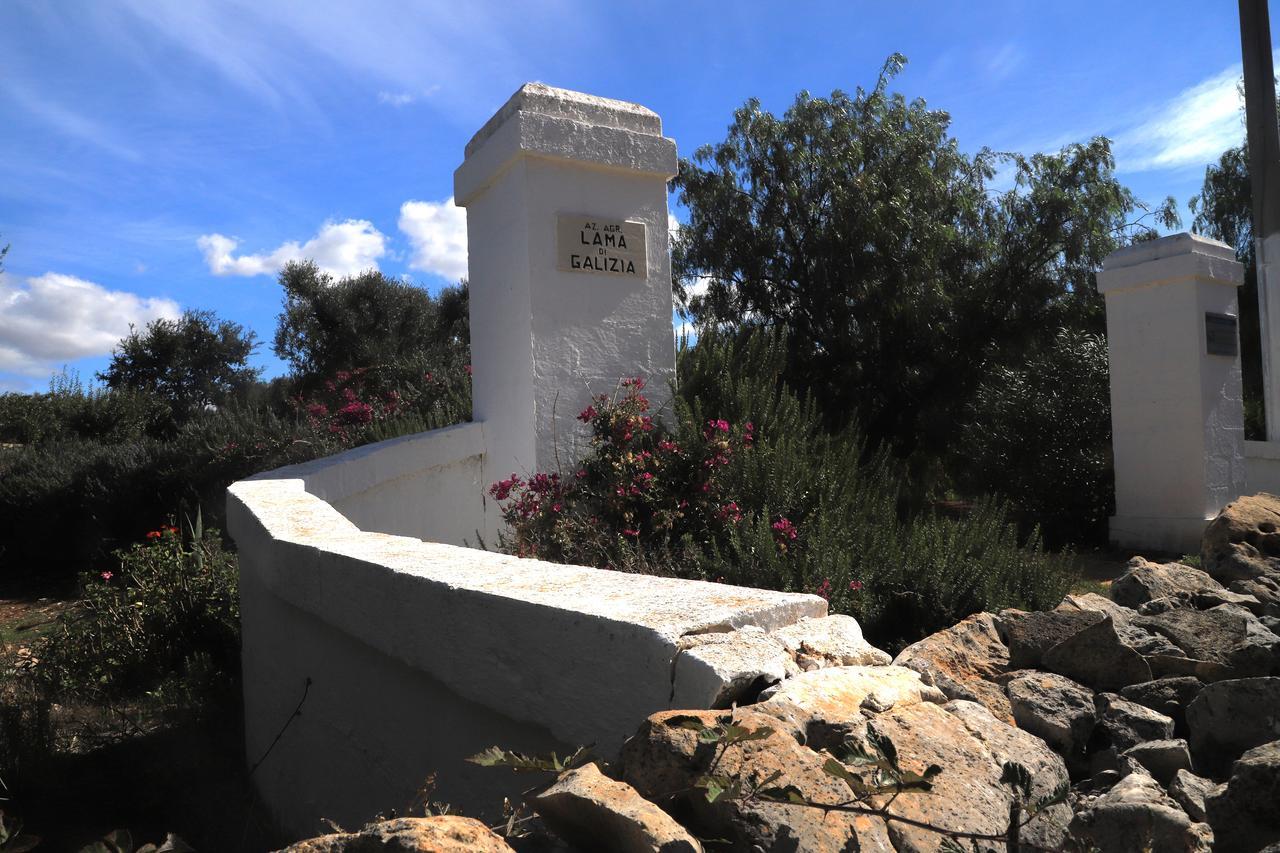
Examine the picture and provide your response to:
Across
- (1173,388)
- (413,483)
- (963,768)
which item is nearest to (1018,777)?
(963,768)

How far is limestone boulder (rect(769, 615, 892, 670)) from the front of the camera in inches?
76.0

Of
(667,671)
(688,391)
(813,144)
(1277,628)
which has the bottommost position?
(1277,628)

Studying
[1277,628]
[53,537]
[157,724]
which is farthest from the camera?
[53,537]

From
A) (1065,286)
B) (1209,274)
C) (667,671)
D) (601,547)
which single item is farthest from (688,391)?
(1065,286)

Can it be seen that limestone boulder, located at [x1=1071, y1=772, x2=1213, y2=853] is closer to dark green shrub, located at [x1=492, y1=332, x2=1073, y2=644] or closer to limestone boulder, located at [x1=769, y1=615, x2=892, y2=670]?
limestone boulder, located at [x1=769, y1=615, x2=892, y2=670]

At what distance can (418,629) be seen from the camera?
8.05 feet

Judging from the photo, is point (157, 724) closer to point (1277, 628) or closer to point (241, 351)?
point (1277, 628)

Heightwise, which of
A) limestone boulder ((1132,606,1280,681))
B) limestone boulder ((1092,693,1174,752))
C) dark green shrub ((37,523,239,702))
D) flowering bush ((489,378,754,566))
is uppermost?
flowering bush ((489,378,754,566))

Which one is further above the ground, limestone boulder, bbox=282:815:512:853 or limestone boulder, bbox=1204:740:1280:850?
limestone boulder, bbox=282:815:512:853

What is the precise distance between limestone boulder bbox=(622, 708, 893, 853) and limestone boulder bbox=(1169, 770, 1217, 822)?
66 centimetres

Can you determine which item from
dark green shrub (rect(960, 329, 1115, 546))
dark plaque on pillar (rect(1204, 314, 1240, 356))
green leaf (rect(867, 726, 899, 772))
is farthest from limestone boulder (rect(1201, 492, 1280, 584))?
green leaf (rect(867, 726, 899, 772))

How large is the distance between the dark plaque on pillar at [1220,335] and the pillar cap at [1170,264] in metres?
0.30

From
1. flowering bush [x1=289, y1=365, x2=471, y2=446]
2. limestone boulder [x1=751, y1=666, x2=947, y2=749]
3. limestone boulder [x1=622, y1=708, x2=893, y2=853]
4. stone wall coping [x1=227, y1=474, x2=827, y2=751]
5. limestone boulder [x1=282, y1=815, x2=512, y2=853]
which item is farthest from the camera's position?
flowering bush [x1=289, y1=365, x2=471, y2=446]

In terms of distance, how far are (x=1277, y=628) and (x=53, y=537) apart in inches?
459
